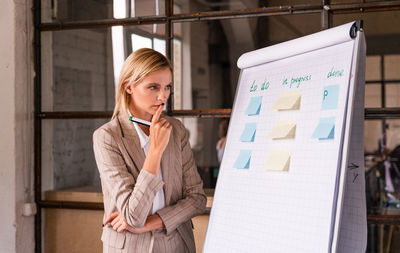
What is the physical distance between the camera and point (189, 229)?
2004 mm

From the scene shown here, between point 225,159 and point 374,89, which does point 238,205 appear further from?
point 374,89

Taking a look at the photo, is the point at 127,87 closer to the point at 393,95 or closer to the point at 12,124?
the point at 12,124

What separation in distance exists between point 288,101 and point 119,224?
2.57 feet

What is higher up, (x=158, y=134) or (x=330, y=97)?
(x=330, y=97)

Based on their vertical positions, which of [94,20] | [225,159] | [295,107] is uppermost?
[94,20]

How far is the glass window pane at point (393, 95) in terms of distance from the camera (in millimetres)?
2436

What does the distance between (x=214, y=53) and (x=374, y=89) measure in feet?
15.8

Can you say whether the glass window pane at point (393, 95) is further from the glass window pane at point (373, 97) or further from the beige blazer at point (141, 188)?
the beige blazer at point (141, 188)

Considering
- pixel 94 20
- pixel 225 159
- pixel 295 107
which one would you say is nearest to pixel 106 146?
pixel 225 159

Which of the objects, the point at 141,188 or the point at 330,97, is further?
the point at 141,188

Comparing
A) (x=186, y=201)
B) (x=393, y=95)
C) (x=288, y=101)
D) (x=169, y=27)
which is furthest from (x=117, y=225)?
(x=393, y=95)

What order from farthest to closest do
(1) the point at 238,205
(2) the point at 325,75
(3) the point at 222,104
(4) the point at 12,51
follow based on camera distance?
(3) the point at 222,104
(4) the point at 12,51
(1) the point at 238,205
(2) the point at 325,75

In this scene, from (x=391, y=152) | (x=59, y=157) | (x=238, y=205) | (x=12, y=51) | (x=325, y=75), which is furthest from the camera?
(x=391, y=152)

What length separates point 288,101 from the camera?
1.67m
